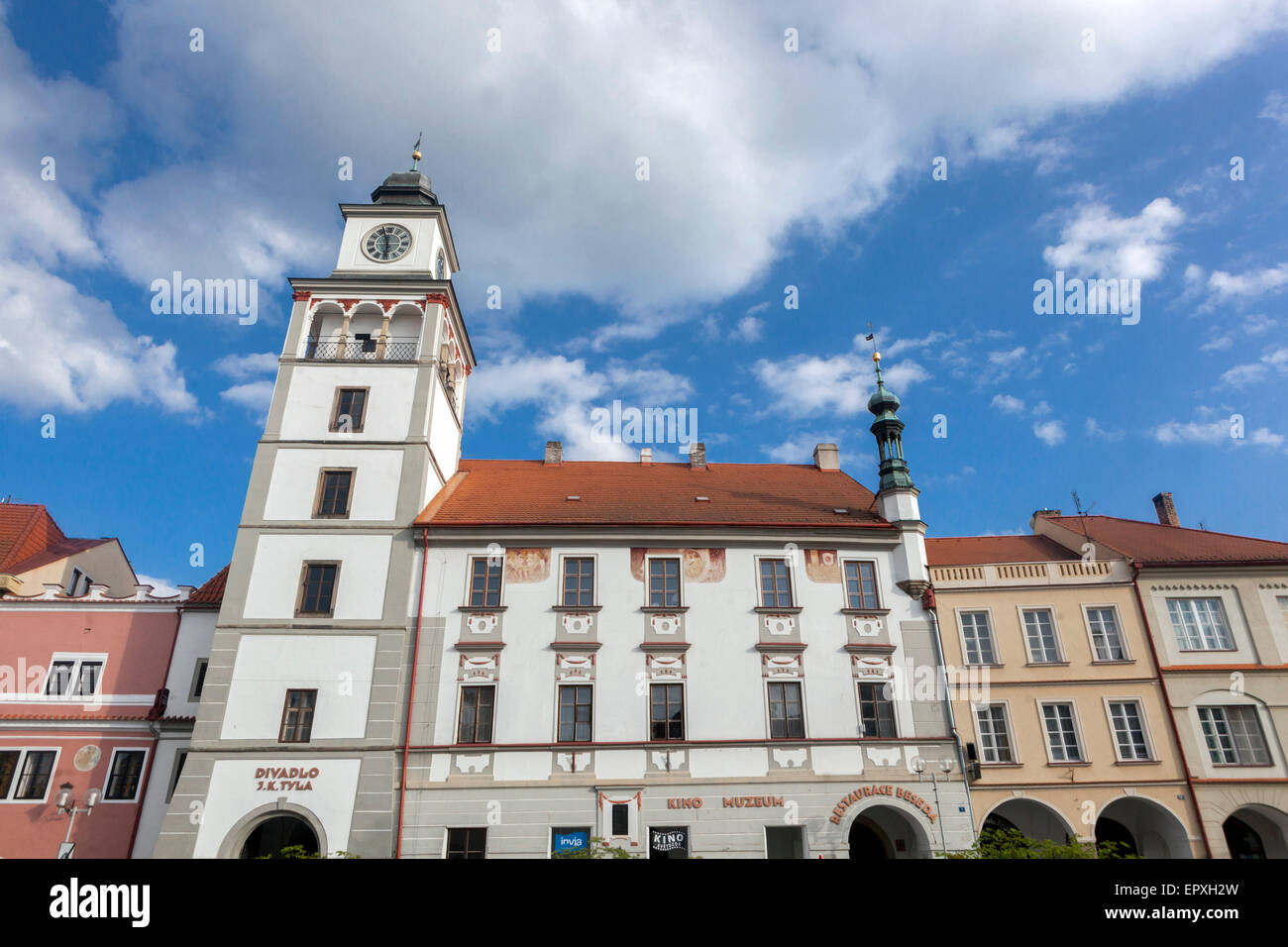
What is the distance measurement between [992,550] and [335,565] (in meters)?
22.4

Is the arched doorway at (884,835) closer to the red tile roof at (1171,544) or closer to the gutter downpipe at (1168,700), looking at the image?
the gutter downpipe at (1168,700)

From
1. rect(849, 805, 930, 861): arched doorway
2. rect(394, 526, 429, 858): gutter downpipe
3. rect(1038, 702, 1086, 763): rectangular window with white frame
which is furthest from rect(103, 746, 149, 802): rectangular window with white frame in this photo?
rect(1038, 702, 1086, 763): rectangular window with white frame

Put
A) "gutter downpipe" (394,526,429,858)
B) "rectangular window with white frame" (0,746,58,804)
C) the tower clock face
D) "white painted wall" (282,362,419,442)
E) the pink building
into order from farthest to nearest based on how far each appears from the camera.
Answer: the tower clock face
"white painted wall" (282,362,419,442)
"rectangular window with white frame" (0,746,58,804)
the pink building
"gutter downpipe" (394,526,429,858)

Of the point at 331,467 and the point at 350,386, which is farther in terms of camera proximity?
the point at 350,386

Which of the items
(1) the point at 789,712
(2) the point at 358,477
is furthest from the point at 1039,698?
(2) the point at 358,477

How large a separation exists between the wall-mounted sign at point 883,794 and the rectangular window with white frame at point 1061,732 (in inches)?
173

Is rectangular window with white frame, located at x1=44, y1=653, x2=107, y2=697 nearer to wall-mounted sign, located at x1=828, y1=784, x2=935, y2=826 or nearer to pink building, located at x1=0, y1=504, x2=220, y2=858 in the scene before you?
pink building, located at x1=0, y1=504, x2=220, y2=858

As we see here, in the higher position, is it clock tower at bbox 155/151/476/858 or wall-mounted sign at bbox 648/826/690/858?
clock tower at bbox 155/151/476/858

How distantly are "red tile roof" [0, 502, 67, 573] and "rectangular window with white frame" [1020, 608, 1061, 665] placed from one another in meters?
34.6

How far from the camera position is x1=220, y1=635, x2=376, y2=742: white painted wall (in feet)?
68.7

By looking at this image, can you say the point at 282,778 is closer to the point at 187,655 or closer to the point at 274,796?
the point at 274,796

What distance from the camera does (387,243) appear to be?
2906cm

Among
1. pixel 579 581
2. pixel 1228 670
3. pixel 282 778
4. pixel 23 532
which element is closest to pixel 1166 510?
pixel 1228 670

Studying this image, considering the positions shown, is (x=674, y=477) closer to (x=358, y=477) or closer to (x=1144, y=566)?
(x=358, y=477)
